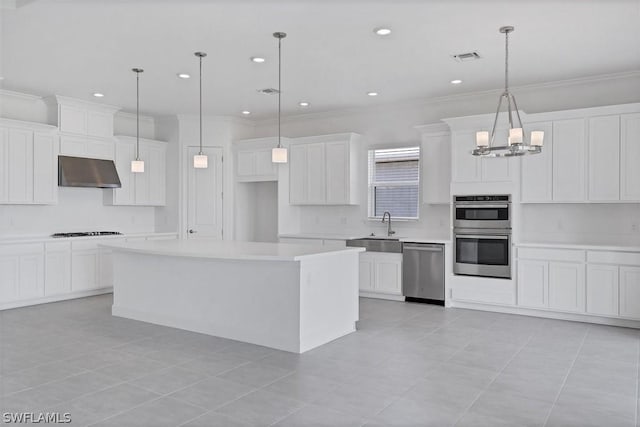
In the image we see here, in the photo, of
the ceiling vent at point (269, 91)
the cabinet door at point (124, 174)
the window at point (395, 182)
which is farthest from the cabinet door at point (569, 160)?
the cabinet door at point (124, 174)

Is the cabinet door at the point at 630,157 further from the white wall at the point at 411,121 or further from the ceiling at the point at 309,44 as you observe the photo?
the ceiling at the point at 309,44

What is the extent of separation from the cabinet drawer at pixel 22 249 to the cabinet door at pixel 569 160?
6.56 metres

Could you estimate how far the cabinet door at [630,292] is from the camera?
5180 mm

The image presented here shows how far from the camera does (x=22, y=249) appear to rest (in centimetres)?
620

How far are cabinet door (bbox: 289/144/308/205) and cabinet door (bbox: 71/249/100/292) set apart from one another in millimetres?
3136

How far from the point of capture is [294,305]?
4379mm

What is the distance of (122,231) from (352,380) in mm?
5774

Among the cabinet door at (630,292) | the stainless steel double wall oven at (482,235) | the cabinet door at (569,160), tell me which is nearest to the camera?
the cabinet door at (630,292)

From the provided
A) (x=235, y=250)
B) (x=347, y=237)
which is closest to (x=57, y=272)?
(x=235, y=250)

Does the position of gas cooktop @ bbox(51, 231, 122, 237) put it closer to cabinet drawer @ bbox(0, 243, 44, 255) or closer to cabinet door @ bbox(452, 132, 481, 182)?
cabinet drawer @ bbox(0, 243, 44, 255)

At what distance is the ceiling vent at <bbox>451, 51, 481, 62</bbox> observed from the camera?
16.3 ft

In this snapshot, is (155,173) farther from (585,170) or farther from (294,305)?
(585,170)

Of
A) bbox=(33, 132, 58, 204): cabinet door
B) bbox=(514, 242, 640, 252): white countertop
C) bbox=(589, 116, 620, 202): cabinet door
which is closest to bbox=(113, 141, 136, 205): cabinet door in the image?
bbox=(33, 132, 58, 204): cabinet door

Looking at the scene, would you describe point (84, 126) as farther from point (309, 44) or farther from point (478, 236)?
point (478, 236)
